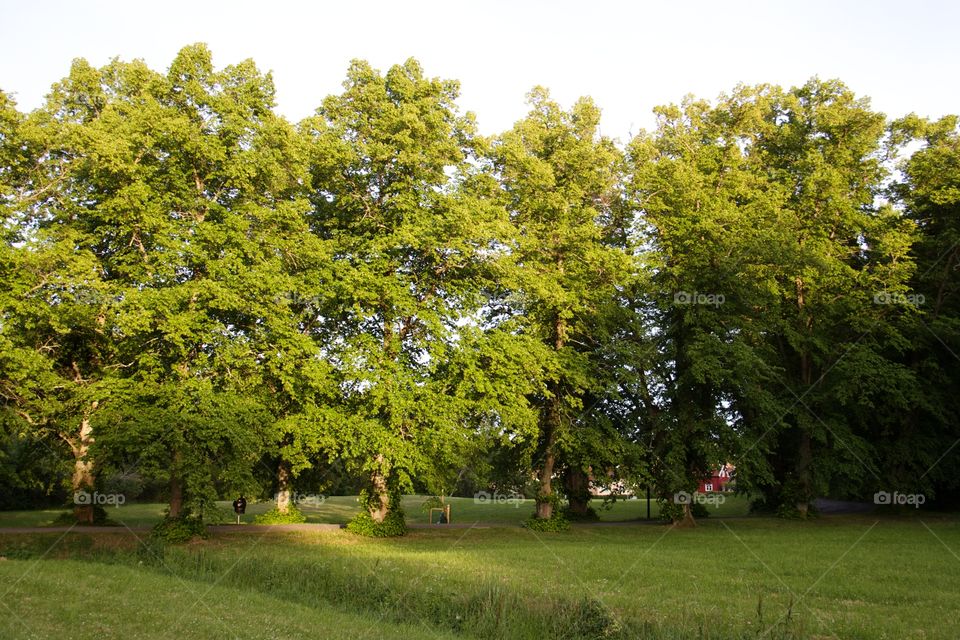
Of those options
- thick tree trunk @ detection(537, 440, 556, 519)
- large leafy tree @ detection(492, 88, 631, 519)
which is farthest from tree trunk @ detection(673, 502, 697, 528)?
thick tree trunk @ detection(537, 440, 556, 519)

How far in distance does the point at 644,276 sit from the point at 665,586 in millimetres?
19038

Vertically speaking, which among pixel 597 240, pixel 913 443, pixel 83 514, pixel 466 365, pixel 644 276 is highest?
pixel 597 240

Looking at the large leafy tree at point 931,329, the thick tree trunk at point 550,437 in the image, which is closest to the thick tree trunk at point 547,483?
the thick tree trunk at point 550,437

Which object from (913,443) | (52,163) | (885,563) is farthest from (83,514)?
(913,443)

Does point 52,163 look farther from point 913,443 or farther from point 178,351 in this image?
point 913,443

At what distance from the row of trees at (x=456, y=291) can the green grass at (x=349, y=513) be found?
589cm

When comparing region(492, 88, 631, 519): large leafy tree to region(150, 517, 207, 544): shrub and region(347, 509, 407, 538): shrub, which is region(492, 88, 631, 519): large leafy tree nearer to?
region(347, 509, 407, 538): shrub

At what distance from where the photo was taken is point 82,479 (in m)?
28.1

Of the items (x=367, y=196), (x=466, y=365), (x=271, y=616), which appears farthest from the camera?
(x=367, y=196)

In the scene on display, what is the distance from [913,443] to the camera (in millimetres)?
34344

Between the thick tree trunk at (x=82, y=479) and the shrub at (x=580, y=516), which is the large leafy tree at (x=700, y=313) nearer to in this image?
the shrub at (x=580, y=516)

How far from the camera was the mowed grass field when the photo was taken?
443 inches

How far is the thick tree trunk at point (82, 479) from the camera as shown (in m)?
27.2

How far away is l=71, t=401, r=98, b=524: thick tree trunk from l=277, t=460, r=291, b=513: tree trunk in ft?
24.2
